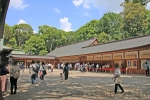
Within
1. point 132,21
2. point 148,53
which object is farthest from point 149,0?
point 132,21

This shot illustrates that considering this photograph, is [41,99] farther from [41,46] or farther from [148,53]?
[41,46]

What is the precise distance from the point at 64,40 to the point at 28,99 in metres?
52.1

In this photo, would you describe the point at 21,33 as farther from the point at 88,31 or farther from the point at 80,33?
the point at 88,31

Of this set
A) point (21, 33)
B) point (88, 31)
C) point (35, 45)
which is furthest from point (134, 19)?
point (21, 33)

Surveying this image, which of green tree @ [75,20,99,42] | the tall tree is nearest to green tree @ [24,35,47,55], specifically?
green tree @ [75,20,99,42]

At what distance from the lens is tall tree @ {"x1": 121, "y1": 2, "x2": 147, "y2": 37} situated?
39.9 m

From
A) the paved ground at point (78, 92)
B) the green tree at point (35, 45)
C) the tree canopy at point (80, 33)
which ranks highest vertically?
the tree canopy at point (80, 33)

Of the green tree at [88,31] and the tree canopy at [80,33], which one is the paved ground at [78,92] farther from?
the green tree at [88,31]

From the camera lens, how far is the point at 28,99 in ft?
23.6

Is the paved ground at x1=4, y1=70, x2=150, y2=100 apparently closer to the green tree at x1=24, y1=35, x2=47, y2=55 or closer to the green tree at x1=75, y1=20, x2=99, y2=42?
the green tree at x1=24, y1=35, x2=47, y2=55

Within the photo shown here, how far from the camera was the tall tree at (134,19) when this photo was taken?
3994 centimetres

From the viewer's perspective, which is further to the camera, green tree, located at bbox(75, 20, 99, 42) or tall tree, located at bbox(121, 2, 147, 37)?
green tree, located at bbox(75, 20, 99, 42)

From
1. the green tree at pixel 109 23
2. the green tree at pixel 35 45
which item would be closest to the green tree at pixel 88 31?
the green tree at pixel 109 23

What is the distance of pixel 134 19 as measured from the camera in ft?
134
